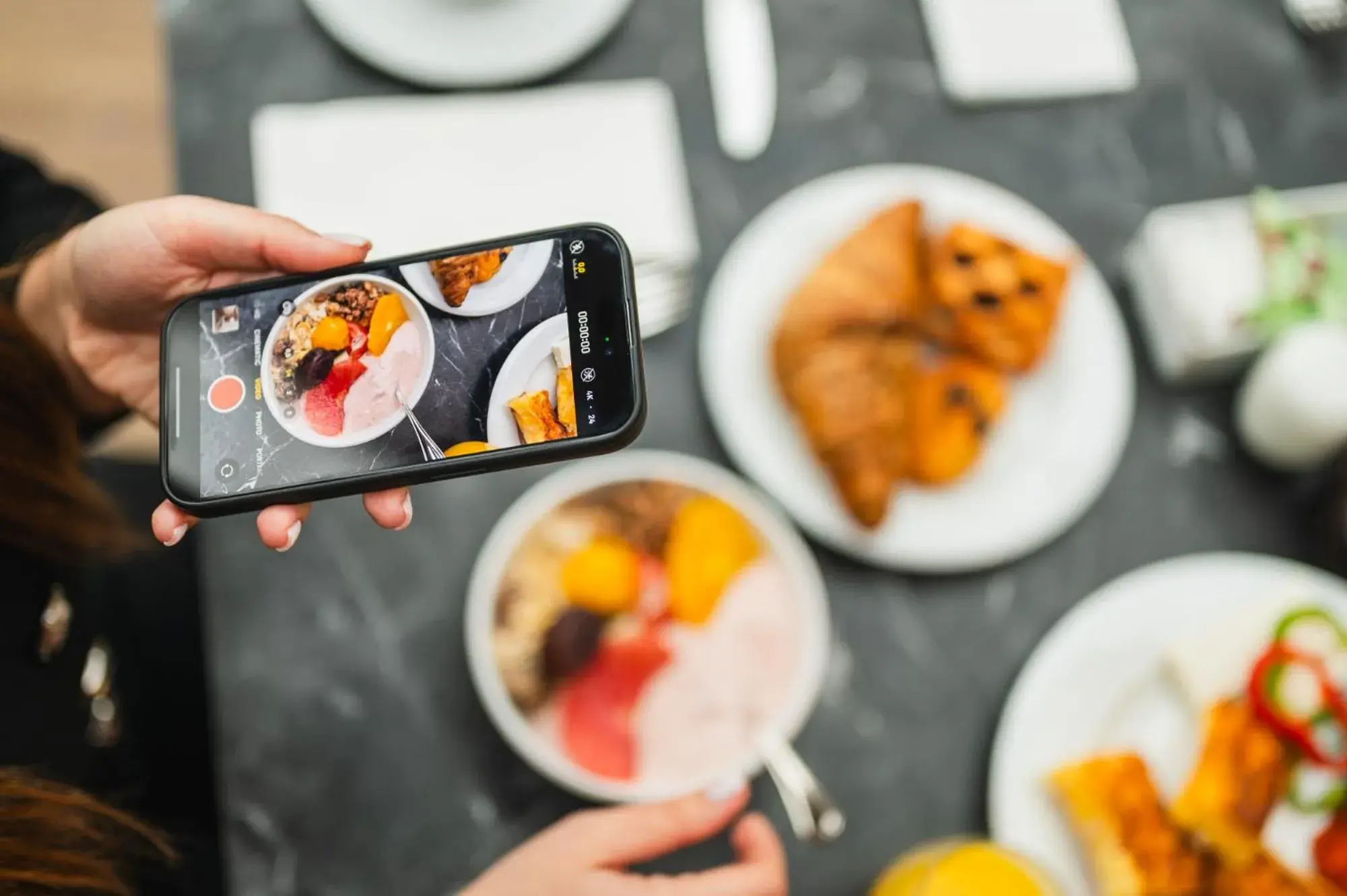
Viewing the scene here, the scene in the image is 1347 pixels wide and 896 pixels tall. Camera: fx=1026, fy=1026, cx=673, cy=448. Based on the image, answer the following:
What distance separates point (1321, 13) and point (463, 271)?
0.89m

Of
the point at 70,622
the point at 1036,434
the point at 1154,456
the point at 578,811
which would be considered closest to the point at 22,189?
the point at 70,622

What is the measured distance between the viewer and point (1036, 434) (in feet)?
2.70

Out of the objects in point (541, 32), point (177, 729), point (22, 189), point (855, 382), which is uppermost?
point (541, 32)

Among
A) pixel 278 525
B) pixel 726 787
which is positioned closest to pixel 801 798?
pixel 726 787

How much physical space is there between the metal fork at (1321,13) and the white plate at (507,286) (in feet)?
2.72

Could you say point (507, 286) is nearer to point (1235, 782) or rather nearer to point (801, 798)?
point (801, 798)

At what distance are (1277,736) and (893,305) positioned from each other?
0.42 meters

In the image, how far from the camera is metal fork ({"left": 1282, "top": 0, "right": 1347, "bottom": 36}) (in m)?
0.97

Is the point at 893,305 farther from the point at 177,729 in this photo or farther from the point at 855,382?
the point at 177,729

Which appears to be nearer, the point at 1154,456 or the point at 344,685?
the point at 344,685

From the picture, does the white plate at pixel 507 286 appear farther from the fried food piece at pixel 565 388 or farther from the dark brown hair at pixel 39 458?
the dark brown hair at pixel 39 458

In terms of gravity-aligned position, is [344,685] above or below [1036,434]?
below

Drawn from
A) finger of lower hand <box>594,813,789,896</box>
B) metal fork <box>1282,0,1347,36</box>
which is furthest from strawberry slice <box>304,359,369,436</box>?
metal fork <box>1282,0,1347,36</box>

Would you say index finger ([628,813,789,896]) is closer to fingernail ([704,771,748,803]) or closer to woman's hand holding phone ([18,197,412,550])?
fingernail ([704,771,748,803])
